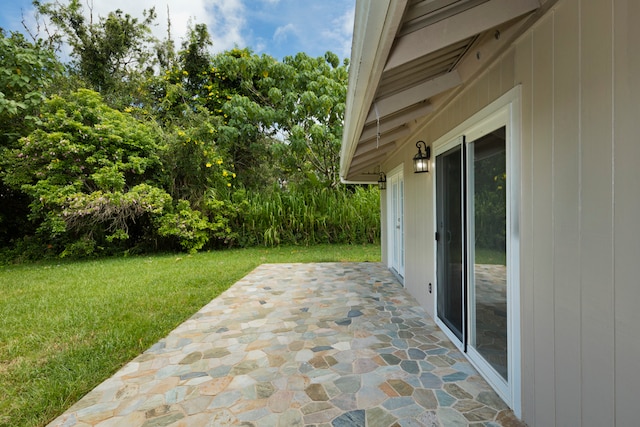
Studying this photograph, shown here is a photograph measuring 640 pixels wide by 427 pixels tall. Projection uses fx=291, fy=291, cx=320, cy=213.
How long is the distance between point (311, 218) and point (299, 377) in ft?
25.8

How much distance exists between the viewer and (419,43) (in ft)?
5.36

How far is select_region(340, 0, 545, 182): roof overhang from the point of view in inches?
56.6

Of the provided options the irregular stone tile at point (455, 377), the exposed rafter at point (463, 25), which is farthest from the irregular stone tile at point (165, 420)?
the exposed rafter at point (463, 25)

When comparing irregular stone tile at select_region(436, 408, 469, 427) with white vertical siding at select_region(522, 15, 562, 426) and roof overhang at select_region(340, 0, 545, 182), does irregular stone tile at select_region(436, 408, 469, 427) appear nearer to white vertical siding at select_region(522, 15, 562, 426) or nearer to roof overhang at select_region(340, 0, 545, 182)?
white vertical siding at select_region(522, 15, 562, 426)

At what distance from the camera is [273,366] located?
2.69 meters

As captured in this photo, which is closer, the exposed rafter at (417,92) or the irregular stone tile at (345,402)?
the irregular stone tile at (345,402)

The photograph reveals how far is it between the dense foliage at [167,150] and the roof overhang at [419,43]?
6765 millimetres

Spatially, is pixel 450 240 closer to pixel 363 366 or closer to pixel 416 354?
pixel 416 354

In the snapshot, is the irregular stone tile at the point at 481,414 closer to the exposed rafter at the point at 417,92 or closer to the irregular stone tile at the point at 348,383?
the irregular stone tile at the point at 348,383

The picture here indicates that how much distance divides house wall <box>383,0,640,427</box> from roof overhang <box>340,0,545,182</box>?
239 mm

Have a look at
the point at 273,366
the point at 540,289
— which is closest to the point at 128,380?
the point at 273,366

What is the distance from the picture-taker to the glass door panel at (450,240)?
2826mm

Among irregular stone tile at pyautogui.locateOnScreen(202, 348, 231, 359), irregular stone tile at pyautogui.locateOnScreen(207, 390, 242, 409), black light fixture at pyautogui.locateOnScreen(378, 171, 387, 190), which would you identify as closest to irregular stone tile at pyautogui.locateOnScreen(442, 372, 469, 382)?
irregular stone tile at pyautogui.locateOnScreen(207, 390, 242, 409)

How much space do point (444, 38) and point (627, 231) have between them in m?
1.29
